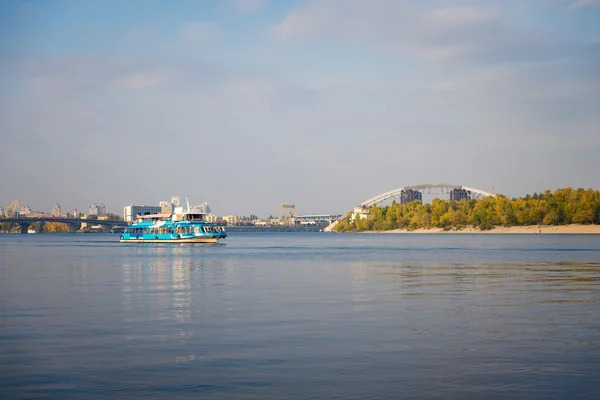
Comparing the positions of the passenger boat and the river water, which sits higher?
the passenger boat

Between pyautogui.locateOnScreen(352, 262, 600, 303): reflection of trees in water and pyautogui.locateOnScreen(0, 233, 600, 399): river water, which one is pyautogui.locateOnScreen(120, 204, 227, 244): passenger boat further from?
pyautogui.locateOnScreen(0, 233, 600, 399): river water

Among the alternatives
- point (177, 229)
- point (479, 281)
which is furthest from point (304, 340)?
point (177, 229)

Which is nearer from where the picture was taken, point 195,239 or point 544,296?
point 544,296

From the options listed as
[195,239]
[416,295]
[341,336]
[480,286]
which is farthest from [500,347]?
[195,239]

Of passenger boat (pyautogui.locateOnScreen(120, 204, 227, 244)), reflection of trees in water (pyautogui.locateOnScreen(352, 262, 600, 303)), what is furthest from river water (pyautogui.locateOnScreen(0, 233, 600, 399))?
passenger boat (pyautogui.locateOnScreen(120, 204, 227, 244))

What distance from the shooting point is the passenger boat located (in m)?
123

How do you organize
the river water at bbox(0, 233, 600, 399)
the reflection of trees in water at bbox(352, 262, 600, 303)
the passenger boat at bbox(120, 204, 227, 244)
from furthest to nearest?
1. the passenger boat at bbox(120, 204, 227, 244)
2. the reflection of trees in water at bbox(352, 262, 600, 303)
3. the river water at bbox(0, 233, 600, 399)

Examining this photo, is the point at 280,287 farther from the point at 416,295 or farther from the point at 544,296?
the point at 544,296

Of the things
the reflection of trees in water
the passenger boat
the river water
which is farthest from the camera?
the passenger boat

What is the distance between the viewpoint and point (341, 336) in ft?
73.2

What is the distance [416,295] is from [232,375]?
18.6 m

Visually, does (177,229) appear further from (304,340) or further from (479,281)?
(304,340)

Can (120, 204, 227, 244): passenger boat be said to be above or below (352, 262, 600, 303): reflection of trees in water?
above

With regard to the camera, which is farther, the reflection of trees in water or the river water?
the reflection of trees in water
